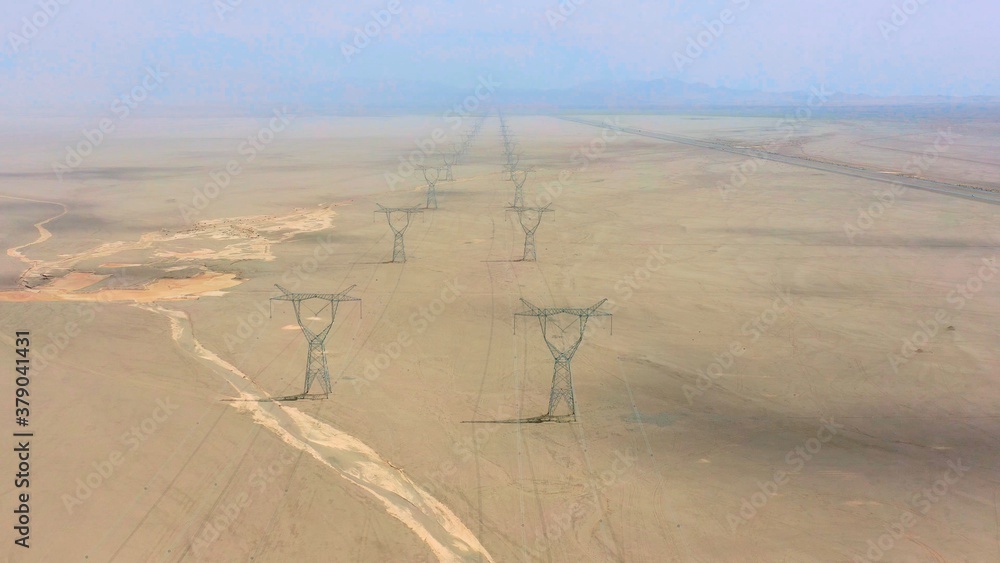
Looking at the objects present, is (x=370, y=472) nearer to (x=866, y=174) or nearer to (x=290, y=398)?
(x=290, y=398)

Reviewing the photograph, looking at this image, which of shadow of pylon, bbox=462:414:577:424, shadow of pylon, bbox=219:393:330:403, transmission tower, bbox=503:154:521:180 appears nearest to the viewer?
shadow of pylon, bbox=462:414:577:424

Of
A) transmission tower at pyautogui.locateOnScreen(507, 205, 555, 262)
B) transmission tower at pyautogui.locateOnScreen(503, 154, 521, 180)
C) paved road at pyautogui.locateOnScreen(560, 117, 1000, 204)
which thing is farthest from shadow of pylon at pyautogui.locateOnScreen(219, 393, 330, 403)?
paved road at pyautogui.locateOnScreen(560, 117, 1000, 204)

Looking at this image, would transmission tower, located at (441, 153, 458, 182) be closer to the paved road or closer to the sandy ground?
the sandy ground

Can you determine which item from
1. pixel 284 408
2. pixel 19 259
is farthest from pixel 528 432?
pixel 19 259

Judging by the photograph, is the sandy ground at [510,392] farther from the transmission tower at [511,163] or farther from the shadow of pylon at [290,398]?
the transmission tower at [511,163]

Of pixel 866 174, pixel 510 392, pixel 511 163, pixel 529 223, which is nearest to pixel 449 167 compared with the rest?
pixel 511 163

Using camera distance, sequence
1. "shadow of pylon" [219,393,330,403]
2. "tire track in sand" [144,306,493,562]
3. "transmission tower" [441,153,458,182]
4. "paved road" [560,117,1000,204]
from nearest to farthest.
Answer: "tire track in sand" [144,306,493,562], "shadow of pylon" [219,393,330,403], "paved road" [560,117,1000,204], "transmission tower" [441,153,458,182]

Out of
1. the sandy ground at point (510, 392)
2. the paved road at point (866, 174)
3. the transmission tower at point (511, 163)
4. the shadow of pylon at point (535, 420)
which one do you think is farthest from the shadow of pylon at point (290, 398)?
the paved road at point (866, 174)

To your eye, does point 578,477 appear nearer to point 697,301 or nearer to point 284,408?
point 284,408
